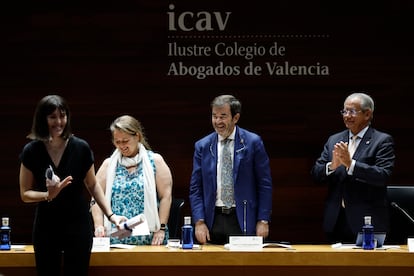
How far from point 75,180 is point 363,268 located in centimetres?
162

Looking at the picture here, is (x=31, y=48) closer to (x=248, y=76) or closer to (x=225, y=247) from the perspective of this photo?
(x=248, y=76)

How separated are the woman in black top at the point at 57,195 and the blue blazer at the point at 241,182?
4.23 feet

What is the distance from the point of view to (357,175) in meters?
4.66

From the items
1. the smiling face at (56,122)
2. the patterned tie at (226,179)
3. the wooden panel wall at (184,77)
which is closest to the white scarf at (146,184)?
the patterned tie at (226,179)

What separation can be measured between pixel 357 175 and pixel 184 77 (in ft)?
6.01

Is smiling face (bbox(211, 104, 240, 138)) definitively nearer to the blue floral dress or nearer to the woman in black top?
the blue floral dress

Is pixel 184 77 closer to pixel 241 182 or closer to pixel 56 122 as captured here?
pixel 241 182

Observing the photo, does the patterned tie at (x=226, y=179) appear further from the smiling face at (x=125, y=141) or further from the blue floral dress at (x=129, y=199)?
the smiling face at (x=125, y=141)

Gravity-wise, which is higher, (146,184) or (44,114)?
(44,114)

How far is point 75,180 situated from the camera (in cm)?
374

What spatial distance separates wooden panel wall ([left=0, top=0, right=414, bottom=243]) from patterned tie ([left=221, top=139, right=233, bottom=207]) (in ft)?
3.36

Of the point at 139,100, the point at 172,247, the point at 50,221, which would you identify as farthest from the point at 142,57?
the point at 50,221

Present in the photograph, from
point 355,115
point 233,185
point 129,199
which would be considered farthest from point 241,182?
point 355,115

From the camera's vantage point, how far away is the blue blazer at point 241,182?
4879mm
